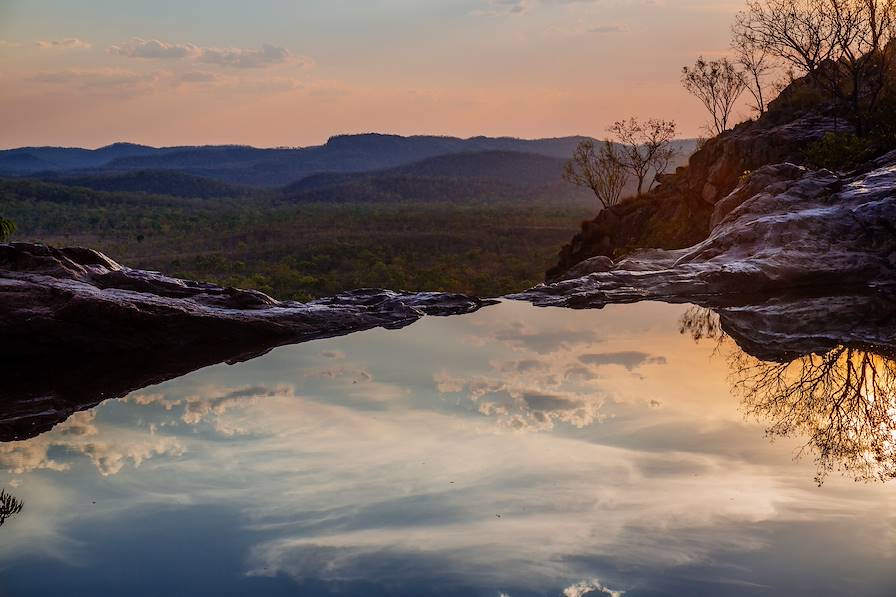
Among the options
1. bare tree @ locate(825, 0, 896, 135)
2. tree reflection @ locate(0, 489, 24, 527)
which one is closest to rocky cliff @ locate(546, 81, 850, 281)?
bare tree @ locate(825, 0, 896, 135)

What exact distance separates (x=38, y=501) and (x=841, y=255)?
18655 mm

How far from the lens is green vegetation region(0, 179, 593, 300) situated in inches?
2574

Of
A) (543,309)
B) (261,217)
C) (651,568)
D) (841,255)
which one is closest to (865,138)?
(841,255)

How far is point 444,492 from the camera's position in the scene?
8641mm

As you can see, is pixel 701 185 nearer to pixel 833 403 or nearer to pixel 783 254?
pixel 783 254

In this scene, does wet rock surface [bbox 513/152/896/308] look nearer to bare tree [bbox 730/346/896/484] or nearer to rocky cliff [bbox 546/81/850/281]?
bare tree [bbox 730/346/896/484]

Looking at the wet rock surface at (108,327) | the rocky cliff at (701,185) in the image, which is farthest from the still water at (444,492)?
the rocky cliff at (701,185)

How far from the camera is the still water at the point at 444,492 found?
22.3ft

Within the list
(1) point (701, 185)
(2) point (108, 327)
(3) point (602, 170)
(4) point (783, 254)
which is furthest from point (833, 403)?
(3) point (602, 170)

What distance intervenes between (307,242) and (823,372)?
288 ft

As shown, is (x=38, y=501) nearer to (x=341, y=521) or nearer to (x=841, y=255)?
(x=341, y=521)

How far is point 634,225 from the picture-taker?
150 feet

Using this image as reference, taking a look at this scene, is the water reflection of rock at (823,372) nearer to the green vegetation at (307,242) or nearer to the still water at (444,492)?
the still water at (444,492)

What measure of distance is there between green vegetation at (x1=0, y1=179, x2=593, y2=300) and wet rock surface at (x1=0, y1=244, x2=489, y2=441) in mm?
35009
